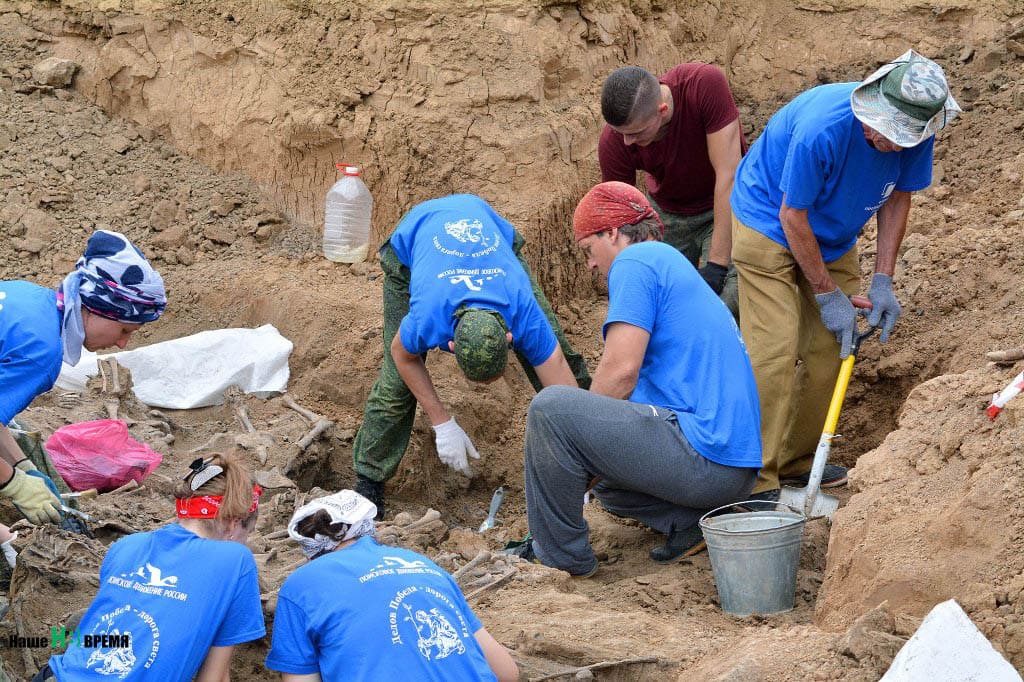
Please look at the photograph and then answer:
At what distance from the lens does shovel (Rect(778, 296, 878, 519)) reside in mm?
4359

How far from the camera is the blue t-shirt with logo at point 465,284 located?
4602mm

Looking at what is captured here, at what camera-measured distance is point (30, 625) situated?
3637 mm

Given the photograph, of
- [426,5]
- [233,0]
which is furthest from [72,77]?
[426,5]

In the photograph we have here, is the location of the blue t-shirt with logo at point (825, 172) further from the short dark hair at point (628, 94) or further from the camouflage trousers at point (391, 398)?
the camouflage trousers at point (391, 398)

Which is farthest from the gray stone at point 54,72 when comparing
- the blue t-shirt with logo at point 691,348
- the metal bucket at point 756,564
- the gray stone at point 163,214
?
the metal bucket at point 756,564

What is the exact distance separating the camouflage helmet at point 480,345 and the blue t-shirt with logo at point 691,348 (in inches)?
17.6

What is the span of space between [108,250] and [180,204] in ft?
12.4

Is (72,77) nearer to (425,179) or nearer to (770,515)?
(425,179)

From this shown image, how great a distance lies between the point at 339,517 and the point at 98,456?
226 cm

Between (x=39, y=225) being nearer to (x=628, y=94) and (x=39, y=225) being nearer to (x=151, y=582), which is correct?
(x=628, y=94)

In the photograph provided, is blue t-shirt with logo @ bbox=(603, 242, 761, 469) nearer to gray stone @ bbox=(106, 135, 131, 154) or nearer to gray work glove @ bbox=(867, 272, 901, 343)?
gray work glove @ bbox=(867, 272, 901, 343)

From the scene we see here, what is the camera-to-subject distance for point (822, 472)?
174 inches

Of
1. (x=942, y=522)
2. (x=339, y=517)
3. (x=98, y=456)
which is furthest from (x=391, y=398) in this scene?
(x=942, y=522)

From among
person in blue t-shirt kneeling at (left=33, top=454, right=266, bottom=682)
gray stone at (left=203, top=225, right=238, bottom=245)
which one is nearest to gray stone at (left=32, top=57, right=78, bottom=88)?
gray stone at (left=203, top=225, right=238, bottom=245)
